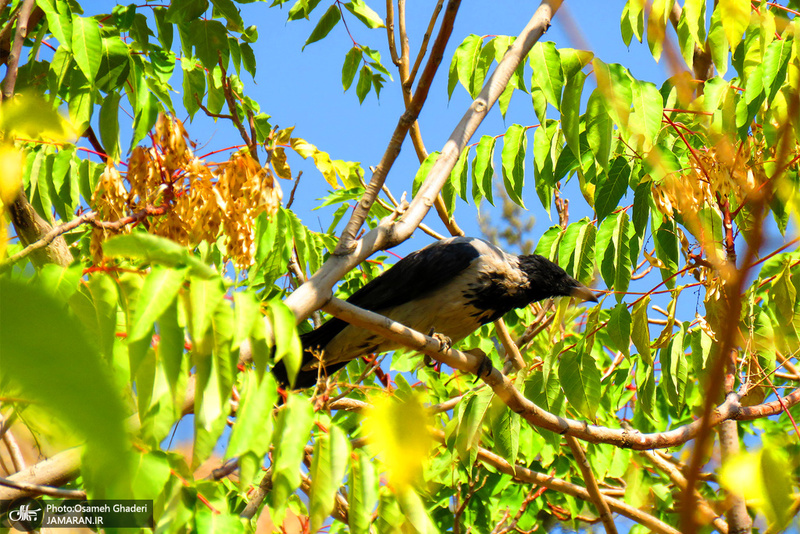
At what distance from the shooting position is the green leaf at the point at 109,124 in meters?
3.26

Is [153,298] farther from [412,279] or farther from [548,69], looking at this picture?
[412,279]

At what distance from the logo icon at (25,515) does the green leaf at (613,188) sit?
2653 millimetres

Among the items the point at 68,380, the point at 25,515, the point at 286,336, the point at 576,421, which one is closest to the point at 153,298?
the point at 286,336

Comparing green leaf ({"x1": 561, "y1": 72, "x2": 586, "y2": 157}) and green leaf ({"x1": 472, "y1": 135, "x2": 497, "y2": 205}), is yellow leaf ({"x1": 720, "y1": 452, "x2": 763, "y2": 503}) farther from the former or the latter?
green leaf ({"x1": 472, "y1": 135, "x2": 497, "y2": 205})

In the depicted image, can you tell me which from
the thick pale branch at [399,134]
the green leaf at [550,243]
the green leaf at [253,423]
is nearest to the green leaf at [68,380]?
the green leaf at [253,423]

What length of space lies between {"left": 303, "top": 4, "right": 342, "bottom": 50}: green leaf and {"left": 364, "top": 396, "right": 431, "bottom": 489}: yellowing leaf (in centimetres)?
333

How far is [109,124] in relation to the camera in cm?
328

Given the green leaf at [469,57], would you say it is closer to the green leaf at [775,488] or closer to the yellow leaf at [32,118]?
the green leaf at [775,488]

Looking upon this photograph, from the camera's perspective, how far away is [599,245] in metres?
3.59

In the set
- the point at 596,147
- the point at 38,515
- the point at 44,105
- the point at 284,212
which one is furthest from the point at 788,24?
the point at 38,515

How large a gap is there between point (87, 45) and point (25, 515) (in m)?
2.05

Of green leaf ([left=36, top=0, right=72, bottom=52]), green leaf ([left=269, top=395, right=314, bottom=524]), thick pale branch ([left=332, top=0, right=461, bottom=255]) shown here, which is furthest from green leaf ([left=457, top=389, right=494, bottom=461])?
green leaf ([left=36, top=0, right=72, bottom=52])

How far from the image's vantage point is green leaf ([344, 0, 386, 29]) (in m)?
4.20

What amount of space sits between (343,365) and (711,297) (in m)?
2.66
